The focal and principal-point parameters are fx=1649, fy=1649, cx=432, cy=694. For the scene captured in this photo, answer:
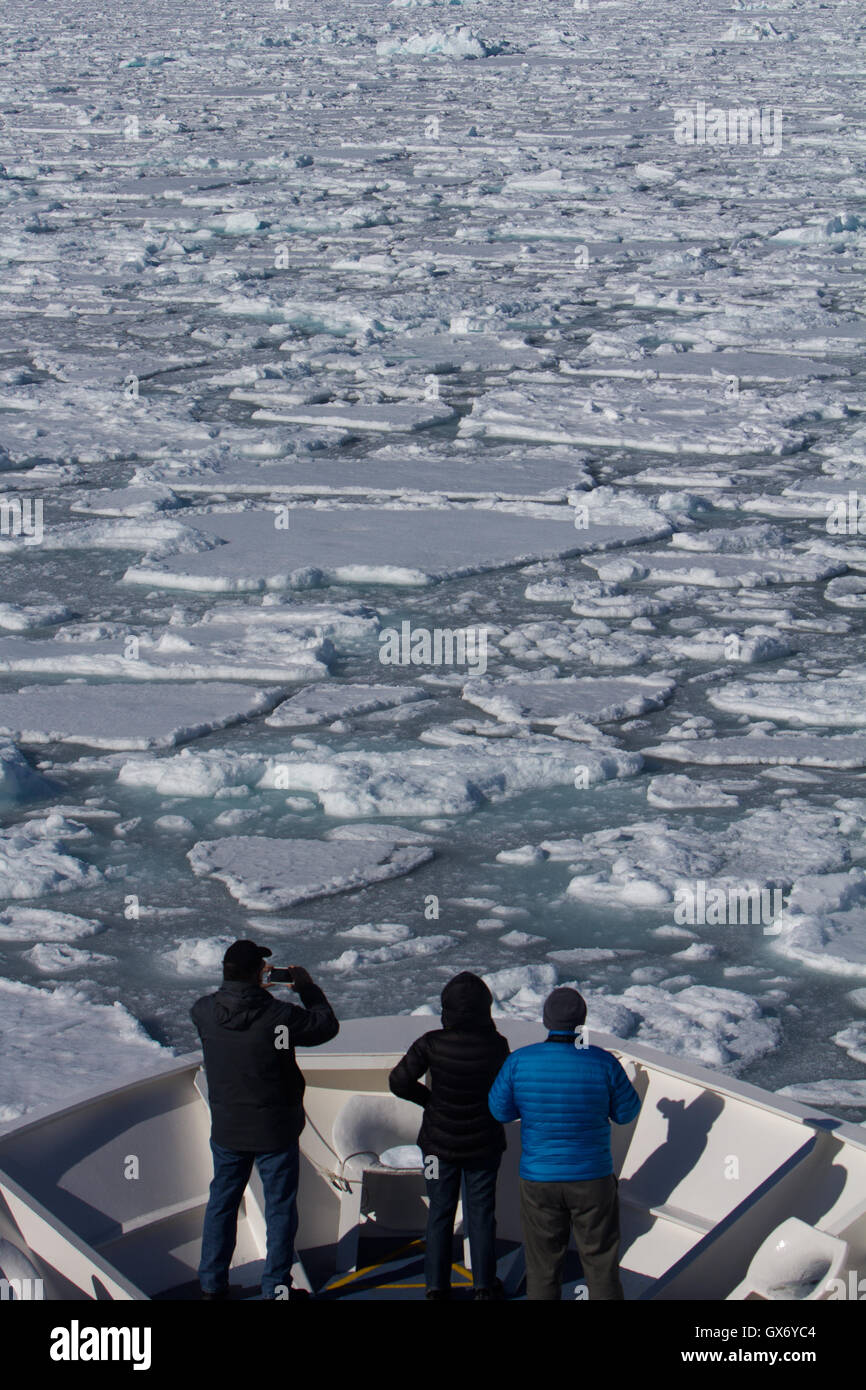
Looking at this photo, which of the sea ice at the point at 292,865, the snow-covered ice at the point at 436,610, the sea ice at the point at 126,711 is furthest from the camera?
the sea ice at the point at 126,711

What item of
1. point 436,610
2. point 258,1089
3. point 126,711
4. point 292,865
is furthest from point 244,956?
point 436,610

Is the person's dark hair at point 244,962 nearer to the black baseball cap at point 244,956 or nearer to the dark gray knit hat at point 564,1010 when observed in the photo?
the black baseball cap at point 244,956

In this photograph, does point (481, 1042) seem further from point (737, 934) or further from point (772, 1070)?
point (737, 934)

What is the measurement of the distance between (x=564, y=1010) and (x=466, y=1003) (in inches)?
8.4

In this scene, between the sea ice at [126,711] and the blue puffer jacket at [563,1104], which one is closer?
the blue puffer jacket at [563,1104]

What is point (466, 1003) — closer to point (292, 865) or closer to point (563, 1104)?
point (563, 1104)

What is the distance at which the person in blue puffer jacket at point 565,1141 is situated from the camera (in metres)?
2.98

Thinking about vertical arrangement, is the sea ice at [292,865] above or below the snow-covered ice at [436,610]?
below

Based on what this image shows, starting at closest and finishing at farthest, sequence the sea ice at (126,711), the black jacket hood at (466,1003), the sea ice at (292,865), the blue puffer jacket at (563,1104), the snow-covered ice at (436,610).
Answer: the blue puffer jacket at (563,1104)
the black jacket hood at (466,1003)
the snow-covered ice at (436,610)
the sea ice at (292,865)
the sea ice at (126,711)

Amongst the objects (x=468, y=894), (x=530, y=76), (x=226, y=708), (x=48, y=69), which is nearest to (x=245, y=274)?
(x=226, y=708)

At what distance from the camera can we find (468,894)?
4.88 m

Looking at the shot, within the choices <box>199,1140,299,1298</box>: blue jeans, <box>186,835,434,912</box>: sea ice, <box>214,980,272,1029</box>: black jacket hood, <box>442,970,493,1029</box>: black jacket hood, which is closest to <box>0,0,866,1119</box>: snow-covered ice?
<box>186,835,434,912</box>: sea ice

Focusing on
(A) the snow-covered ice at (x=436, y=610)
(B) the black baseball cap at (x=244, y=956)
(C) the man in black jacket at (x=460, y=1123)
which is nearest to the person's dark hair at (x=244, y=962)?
(B) the black baseball cap at (x=244, y=956)

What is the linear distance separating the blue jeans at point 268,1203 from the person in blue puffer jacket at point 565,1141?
0.45 metres
